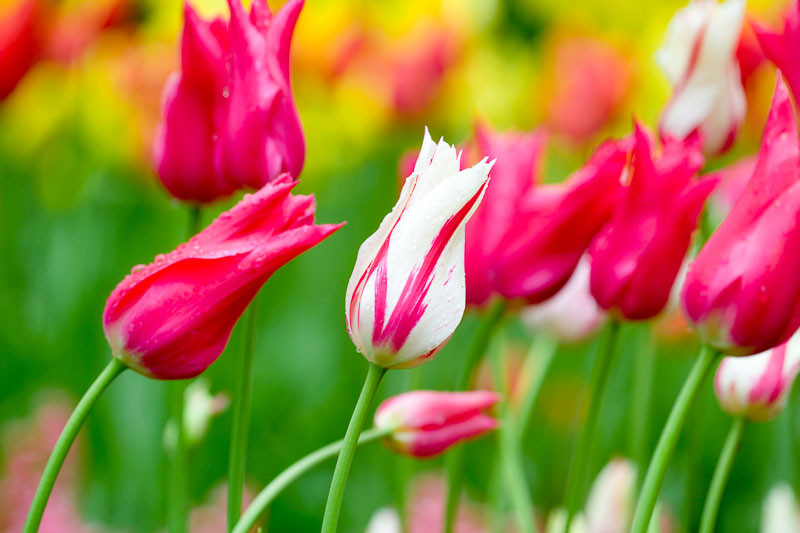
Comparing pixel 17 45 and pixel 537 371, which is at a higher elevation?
pixel 17 45

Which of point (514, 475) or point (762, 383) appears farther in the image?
point (514, 475)

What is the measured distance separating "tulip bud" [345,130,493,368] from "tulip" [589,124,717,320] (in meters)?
0.15

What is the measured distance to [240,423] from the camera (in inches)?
18.7

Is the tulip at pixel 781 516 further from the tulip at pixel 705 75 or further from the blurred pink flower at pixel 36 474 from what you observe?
the blurred pink flower at pixel 36 474

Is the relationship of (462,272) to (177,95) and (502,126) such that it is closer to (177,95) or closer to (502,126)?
(177,95)

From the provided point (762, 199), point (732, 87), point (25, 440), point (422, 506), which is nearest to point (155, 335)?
point (762, 199)

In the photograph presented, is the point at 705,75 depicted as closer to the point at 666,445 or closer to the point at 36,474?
the point at 666,445

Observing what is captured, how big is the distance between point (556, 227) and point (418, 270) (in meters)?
0.17

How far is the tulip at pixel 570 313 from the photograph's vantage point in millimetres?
797

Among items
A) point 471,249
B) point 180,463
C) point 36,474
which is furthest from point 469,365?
point 36,474

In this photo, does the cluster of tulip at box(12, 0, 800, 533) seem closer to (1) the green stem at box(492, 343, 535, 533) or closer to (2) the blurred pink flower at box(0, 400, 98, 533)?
(1) the green stem at box(492, 343, 535, 533)

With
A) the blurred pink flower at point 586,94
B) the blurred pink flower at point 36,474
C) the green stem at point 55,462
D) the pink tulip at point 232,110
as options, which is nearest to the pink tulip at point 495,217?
the pink tulip at point 232,110

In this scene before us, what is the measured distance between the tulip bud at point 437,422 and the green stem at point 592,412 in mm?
55

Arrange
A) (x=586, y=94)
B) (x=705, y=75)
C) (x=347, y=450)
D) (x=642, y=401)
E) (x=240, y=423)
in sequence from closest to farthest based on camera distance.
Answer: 1. (x=347, y=450)
2. (x=240, y=423)
3. (x=705, y=75)
4. (x=642, y=401)
5. (x=586, y=94)
